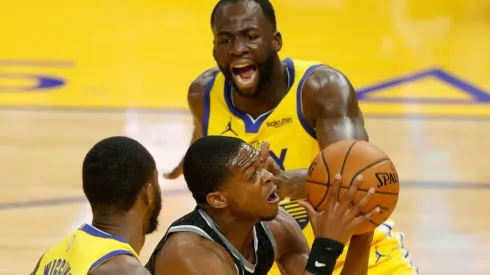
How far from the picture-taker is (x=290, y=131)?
14.8 ft

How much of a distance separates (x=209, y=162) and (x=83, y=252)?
1.81 ft

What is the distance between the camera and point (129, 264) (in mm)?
3072

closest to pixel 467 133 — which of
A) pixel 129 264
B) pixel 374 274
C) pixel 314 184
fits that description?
pixel 374 274

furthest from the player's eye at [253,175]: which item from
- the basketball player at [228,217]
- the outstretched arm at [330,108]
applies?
the outstretched arm at [330,108]

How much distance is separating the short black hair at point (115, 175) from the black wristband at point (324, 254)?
0.62m

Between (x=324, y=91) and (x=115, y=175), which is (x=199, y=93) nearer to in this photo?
(x=324, y=91)

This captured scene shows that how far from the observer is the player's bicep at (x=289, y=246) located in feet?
12.4

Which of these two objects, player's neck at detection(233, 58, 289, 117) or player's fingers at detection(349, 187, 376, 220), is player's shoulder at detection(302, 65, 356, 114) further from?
player's fingers at detection(349, 187, 376, 220)

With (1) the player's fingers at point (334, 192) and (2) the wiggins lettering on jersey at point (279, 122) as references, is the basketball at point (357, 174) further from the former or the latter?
(2) the wiggins lettering on jersey at point (279, 122)

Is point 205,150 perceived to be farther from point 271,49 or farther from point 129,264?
point 271,49

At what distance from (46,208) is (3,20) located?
642cm

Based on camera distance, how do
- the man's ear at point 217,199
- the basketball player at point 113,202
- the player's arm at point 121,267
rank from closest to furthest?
the player's arm at point 121,267, the basketball player at point 113,202, the man's ear at point 217,199

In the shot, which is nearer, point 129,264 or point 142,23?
point 129,264

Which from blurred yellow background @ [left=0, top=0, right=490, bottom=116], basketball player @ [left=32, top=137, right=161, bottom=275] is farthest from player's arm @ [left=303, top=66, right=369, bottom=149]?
blurred yellow background @ [left=0, top=0, right=490, bottom=116]
